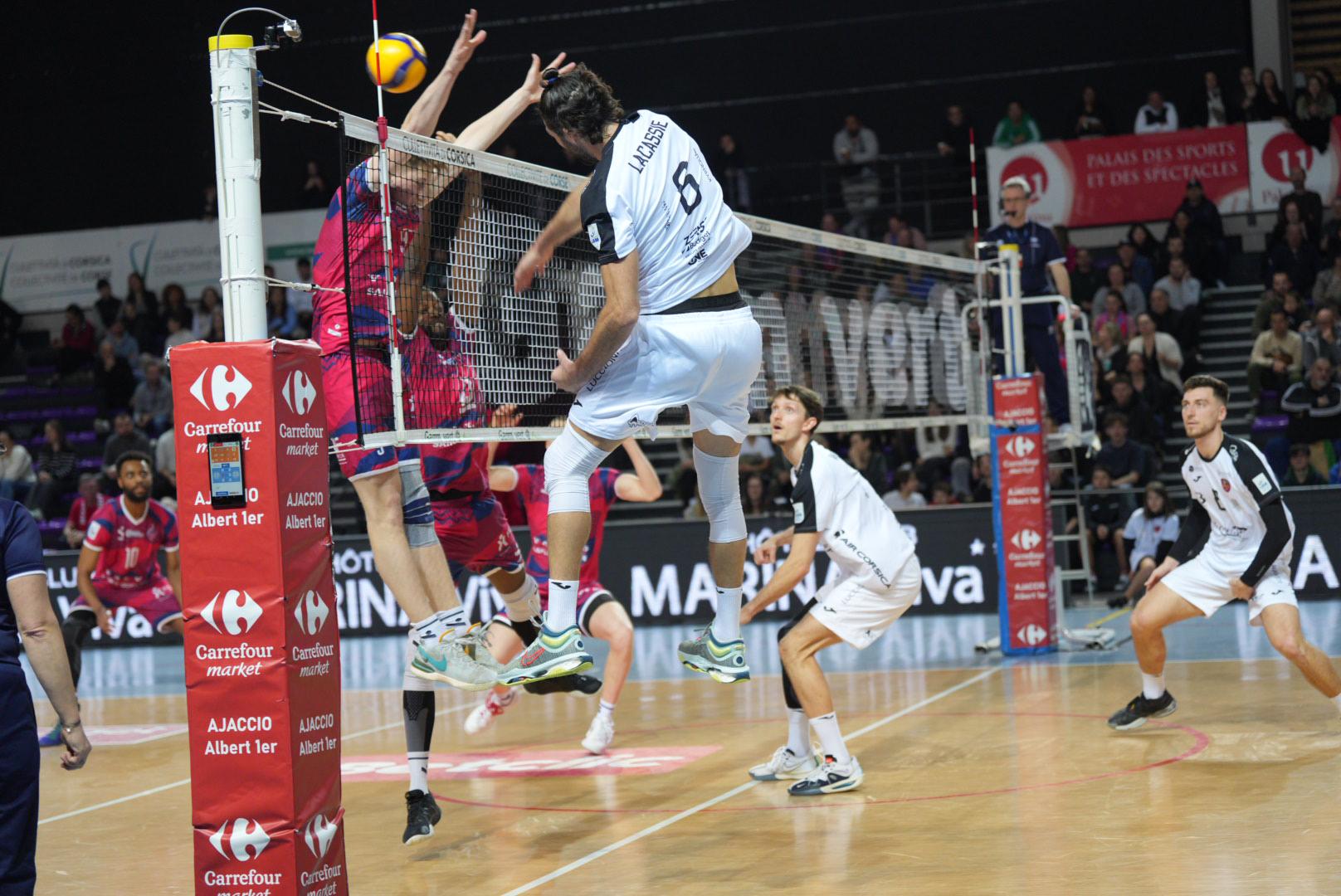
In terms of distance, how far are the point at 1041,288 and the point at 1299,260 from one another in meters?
6.81

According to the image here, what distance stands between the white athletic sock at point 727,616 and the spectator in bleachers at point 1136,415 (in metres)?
11.4

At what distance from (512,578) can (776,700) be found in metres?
3.23

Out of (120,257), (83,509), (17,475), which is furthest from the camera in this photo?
(120,257)

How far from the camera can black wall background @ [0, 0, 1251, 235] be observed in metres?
22.3

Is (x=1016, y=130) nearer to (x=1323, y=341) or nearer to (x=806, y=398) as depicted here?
(x=1323, y=341)

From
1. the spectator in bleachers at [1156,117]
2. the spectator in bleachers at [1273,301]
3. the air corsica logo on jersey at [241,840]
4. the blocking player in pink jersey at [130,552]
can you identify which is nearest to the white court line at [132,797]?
the blocking player in pink jersey at [130,552]

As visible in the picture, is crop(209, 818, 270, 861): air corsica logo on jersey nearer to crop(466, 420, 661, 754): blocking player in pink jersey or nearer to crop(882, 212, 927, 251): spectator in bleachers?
crop(466, 420, 661, 754): blocking player in pink jersey

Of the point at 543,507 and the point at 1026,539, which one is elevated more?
the point at 543,507

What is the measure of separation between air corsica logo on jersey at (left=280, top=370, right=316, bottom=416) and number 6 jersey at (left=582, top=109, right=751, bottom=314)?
1175 mm

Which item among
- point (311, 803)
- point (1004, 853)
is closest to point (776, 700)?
point (1004, 853)

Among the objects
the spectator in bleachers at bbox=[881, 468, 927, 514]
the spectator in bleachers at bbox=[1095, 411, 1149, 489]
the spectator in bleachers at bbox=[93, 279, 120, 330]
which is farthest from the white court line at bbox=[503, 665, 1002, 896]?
the spectator in bleachers at bbox=[93, 279, 120, 330]

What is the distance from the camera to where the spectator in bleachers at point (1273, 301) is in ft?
58.1

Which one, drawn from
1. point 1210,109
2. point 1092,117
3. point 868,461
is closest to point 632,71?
point 1092,117

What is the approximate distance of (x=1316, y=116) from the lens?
1911 cm
